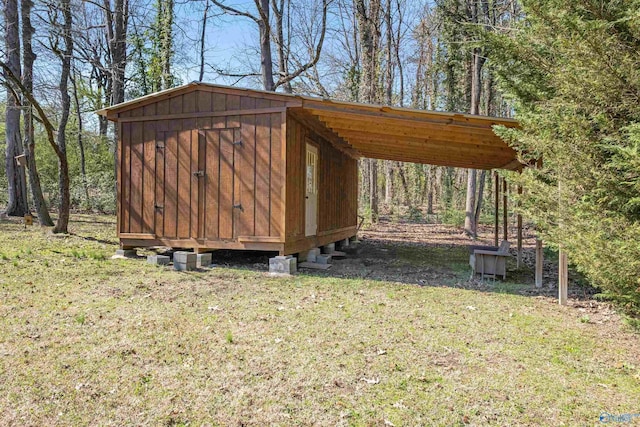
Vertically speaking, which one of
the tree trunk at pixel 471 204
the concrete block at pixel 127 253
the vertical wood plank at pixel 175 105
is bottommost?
the concrete block at pixel 127 253

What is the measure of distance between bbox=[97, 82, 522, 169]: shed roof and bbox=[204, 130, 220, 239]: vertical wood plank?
0.79m

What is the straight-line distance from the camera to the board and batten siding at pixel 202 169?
20.3ft

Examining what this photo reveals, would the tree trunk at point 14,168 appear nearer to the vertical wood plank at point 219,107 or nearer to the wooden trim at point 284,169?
the vertical wood plank at point 219,107

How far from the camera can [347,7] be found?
16703 millimetres

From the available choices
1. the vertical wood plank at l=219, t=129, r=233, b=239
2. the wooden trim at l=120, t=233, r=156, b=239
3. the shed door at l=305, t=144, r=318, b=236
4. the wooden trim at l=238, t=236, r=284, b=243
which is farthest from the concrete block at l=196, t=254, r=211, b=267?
the shed door at l=305, t=144, r=318, b=236

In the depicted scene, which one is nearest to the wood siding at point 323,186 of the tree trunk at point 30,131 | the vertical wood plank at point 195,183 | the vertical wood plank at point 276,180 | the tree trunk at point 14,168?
the vertical wood plank at point 276,180

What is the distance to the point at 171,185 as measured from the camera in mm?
6680

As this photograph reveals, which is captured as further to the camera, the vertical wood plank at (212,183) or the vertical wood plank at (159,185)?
the vertical wood plank at (159,185)

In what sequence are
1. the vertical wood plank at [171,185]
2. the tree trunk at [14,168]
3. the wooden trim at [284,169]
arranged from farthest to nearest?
1. the tree trunk at [14,168]
2. the vertical wood plank at [171,185]
3. the wooden trim at [284,169]

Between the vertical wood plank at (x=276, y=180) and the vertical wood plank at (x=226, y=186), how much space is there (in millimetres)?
674

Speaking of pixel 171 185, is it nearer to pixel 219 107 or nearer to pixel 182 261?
pixel 182 261

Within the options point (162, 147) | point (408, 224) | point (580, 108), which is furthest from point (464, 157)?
point (408, 224)

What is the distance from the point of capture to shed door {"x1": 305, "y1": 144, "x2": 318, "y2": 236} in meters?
7.51

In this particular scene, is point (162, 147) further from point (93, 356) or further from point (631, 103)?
point (631, 103)
